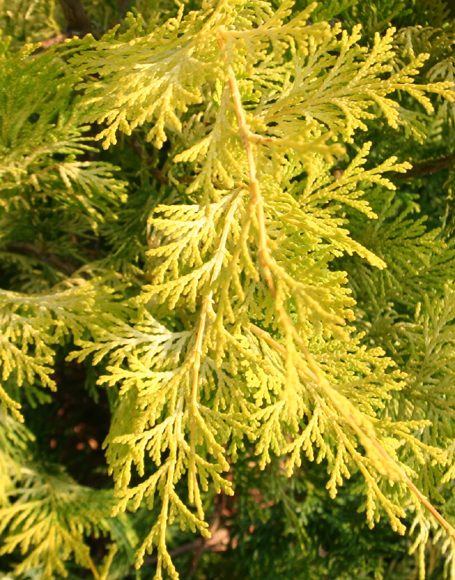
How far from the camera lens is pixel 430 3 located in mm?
2611

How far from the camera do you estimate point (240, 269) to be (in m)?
1.64

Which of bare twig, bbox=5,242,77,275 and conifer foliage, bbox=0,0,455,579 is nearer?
conifer foliage, bbox=0,0,455,579

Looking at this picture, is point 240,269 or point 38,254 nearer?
point 240,269

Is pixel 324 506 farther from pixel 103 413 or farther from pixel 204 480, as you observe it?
pixel 204 480

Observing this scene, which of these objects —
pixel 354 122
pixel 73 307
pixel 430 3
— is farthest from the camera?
pixel 430 3

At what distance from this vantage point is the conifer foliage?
1.72 m

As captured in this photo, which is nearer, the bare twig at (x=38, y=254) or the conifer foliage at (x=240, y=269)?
the conifer foliage at (x=240, y=269)

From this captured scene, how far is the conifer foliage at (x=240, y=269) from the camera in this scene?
5.64ft

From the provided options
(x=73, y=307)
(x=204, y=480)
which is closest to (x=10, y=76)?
(x=73, y=307)

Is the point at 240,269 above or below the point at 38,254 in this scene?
above

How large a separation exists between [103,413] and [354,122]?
272 centimetres

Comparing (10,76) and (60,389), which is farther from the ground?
(10,76)

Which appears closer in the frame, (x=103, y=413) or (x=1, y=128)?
(x=1, y=128)

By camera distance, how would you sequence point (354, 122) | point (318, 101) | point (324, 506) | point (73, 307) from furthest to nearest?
point (324, 506)
point (73, 307)
point (318, 101)
point (354, 122)
